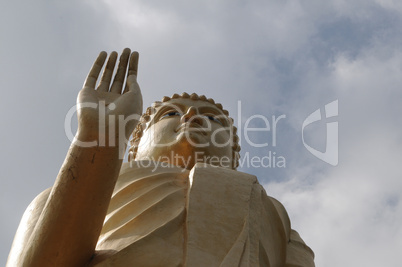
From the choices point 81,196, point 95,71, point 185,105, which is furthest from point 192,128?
point 81,196

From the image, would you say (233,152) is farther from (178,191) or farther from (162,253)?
(162,253)

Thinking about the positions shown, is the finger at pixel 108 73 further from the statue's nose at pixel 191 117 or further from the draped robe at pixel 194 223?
the statue's nose at pixel 191 117

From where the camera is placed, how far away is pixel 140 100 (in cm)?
542

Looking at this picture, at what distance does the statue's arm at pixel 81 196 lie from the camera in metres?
4.86

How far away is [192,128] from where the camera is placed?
7.37 meters

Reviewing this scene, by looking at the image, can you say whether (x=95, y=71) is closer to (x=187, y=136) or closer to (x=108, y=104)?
(x=108, y=104)

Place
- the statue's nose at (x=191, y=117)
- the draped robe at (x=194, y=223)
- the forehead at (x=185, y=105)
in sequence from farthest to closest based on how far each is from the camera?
the forehead at (x=185, y=105) < the statue's nose at (x=191, y=117) < the draped robe at (x=194, y=223)

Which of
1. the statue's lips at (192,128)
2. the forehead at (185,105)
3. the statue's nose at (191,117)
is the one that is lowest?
the statue's lips at (192,128)

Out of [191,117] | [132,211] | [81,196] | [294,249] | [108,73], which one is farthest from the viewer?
[191,117]

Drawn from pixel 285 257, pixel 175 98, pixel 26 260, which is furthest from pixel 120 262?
pixel 175 98

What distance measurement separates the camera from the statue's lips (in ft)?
24.1

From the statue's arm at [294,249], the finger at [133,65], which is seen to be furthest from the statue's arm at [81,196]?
the statue's arm at [294,249]

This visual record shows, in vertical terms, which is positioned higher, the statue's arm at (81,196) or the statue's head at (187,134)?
the statue's head at (187,134)

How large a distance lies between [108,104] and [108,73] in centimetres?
57
